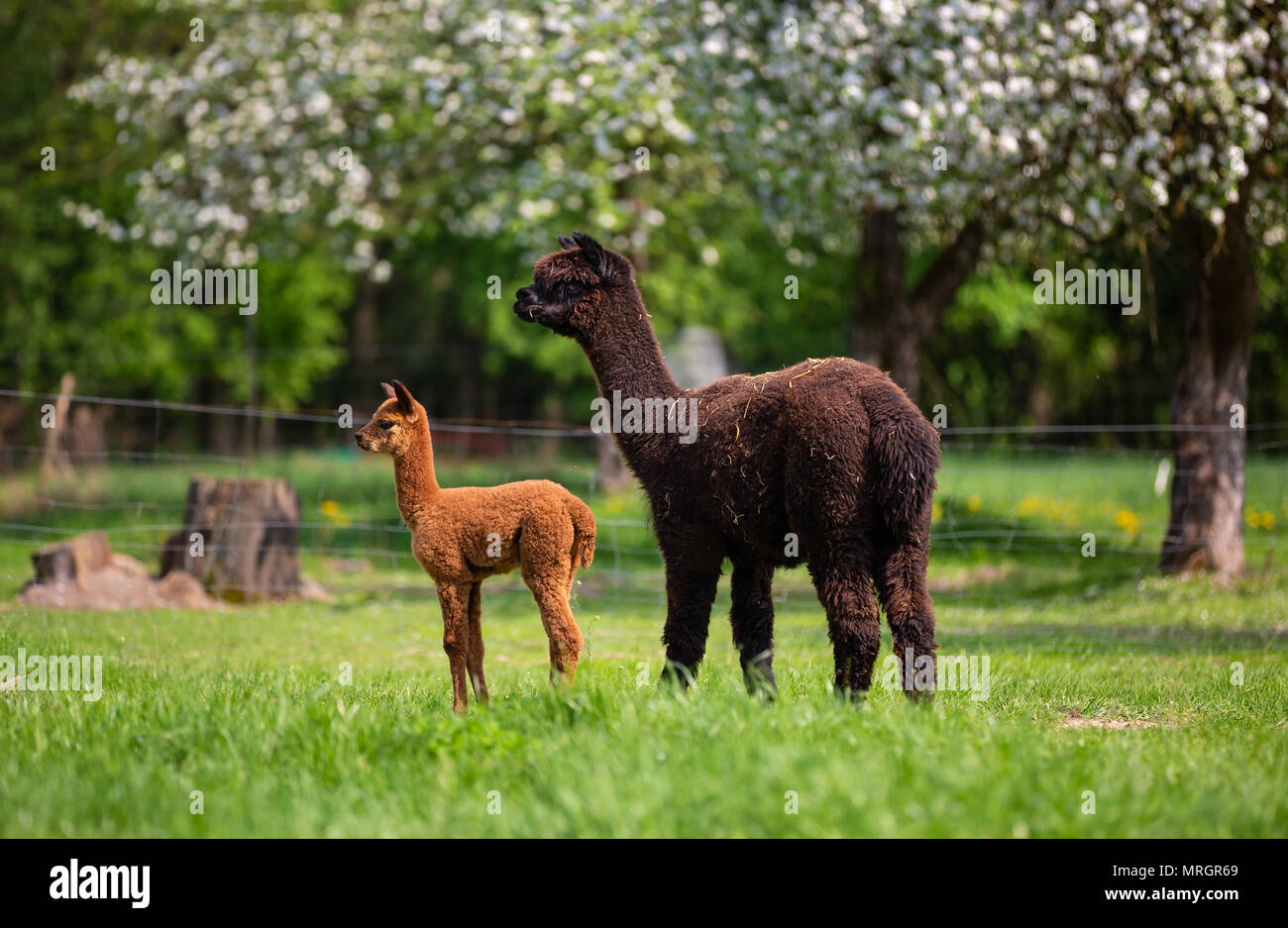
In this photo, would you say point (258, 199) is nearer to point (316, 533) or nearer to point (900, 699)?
point (316, 533)

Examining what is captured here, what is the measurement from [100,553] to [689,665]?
7.49 m

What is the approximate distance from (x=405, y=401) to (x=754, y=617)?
2026 millimetres

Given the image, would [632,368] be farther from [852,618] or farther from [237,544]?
[237,544]

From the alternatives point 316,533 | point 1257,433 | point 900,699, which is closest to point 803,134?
point 316,533

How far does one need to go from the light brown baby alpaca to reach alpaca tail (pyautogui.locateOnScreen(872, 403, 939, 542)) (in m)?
1.44

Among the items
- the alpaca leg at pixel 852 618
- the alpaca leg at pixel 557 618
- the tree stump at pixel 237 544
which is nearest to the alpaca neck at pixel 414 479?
the alpaca leg at pixel 557 618

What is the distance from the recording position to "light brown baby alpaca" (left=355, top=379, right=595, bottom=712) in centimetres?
591

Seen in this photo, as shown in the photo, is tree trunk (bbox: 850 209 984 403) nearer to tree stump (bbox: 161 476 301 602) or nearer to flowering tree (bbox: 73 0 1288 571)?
flowering tree (bbox: 73 0 1288 571)

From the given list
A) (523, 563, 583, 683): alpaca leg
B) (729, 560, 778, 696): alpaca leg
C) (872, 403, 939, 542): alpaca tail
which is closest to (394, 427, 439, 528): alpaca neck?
(523, 563, 583, 683): alpaca leg

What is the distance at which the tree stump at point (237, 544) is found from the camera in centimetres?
1157

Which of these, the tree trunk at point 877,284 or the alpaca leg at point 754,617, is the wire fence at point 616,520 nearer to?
the tree trunk at point 877,284

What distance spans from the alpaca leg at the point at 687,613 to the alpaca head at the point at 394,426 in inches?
56.0
